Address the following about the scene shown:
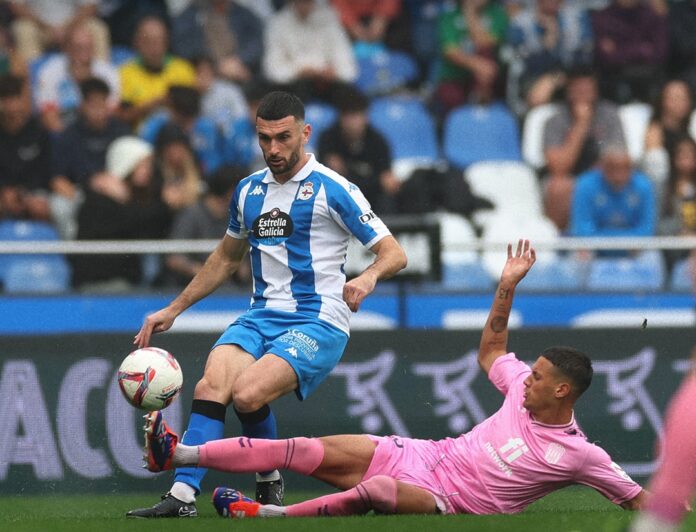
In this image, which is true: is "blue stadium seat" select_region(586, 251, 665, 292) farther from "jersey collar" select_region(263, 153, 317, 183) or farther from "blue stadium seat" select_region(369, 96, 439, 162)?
"jersey collar" select_region(263, 153, 317, 183)

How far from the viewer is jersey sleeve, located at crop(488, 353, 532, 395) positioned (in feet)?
23.6

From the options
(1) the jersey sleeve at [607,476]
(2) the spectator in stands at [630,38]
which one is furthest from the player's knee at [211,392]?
(2) the spectator in stands at [630,38]

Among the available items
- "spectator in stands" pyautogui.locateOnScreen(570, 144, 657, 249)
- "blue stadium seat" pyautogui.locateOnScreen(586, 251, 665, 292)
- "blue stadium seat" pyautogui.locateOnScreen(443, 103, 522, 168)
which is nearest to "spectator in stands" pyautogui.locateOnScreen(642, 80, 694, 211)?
"spectator in stands" pyautogui.locateOnScreen(570, 144, 657, 249)

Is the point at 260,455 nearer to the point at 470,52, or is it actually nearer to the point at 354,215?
the point at 354,215

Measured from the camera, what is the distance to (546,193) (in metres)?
12.7

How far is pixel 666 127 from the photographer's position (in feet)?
43.3

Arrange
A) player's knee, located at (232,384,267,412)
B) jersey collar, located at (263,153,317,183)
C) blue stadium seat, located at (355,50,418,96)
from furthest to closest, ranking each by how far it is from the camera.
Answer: blue stadium seat, located at (355,50,418,96) < jersey collar, located at (263,153,317,183) < player's knee, located at (232,384,267,412)

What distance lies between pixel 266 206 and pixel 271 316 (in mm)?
580

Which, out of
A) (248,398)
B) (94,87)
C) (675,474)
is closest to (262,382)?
(248,398)

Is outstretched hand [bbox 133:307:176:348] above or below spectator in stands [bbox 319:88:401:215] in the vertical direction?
below

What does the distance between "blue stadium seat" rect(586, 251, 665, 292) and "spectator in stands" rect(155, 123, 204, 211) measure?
11.5ft

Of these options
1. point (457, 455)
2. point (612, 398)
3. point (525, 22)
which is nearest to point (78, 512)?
point (457, 455)

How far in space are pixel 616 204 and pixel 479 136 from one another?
2.00m

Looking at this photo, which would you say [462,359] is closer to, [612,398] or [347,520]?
[612,398]
